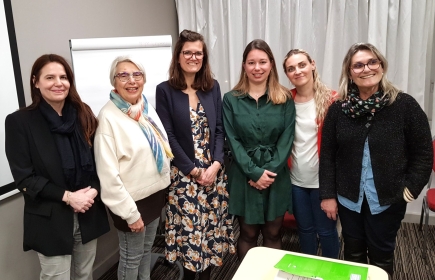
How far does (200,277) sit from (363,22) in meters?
2.41

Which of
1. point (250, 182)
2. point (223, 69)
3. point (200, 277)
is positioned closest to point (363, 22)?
point (223, 69)

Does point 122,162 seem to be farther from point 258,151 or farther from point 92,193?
point 258,151

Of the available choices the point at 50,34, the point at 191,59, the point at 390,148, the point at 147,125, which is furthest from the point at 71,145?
the point at 390,148

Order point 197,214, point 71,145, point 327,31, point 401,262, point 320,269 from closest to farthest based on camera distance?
point 320,269 < point 71,145 < point 197,214 < point 401,262 < point 327,31

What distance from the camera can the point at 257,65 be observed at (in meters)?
1.90

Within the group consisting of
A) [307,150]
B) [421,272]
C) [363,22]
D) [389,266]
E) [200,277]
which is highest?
[363,22]

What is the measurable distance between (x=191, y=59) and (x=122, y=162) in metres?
0.69

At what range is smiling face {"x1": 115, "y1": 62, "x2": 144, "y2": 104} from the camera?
1.69m

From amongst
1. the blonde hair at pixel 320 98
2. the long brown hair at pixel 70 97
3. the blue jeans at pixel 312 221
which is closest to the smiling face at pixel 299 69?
the blonde hair at pixel 320 98

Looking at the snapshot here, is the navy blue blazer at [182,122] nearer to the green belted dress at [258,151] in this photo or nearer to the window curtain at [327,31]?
the green belted dress at [258,151]

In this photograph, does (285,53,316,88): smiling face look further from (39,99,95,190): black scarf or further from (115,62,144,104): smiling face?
(39,99,95,190): black scarf

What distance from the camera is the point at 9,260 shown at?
1814 mm

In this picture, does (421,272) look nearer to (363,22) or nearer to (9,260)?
(363,22)

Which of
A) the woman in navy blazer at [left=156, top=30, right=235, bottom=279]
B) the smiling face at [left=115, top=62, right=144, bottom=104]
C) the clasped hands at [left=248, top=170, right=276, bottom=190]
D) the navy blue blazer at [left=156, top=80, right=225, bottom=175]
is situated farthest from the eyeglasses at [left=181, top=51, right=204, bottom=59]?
the clasped hands at [left=248, top=170, right=276, bottom=190]
